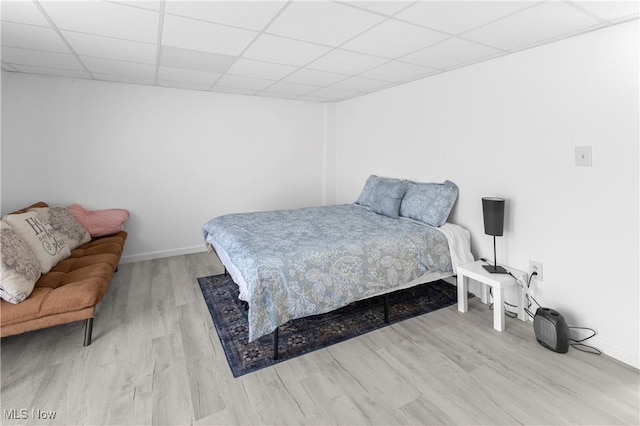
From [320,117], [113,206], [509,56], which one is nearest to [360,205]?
[320,117]

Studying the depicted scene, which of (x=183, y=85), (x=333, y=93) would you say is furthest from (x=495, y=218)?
(x=183, y=85)

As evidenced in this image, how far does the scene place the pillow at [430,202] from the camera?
306cm

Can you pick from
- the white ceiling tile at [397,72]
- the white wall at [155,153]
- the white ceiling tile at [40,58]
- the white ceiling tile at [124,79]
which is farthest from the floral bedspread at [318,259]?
the white ceiling tile at [40,58]

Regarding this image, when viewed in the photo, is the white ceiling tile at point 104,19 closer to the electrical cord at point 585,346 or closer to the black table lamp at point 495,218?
the black table lamp at point 495,218

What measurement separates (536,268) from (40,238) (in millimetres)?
3999

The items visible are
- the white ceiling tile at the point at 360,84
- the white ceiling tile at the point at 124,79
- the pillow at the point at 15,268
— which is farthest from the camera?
the white ceiling tile at the point at 360,84

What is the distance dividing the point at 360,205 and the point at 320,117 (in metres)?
1.80

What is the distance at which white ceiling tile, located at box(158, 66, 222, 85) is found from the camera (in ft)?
10.4

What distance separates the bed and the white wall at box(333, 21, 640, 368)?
544mm

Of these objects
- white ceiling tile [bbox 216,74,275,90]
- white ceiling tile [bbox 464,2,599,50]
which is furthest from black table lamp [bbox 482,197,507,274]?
white ceiling tile [bbox 216,74,275,90]

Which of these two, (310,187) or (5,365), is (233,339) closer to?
(5,365)

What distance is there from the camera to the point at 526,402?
1.71 m

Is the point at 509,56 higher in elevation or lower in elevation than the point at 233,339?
higher

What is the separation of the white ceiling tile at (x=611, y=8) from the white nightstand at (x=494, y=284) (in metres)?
1.79
